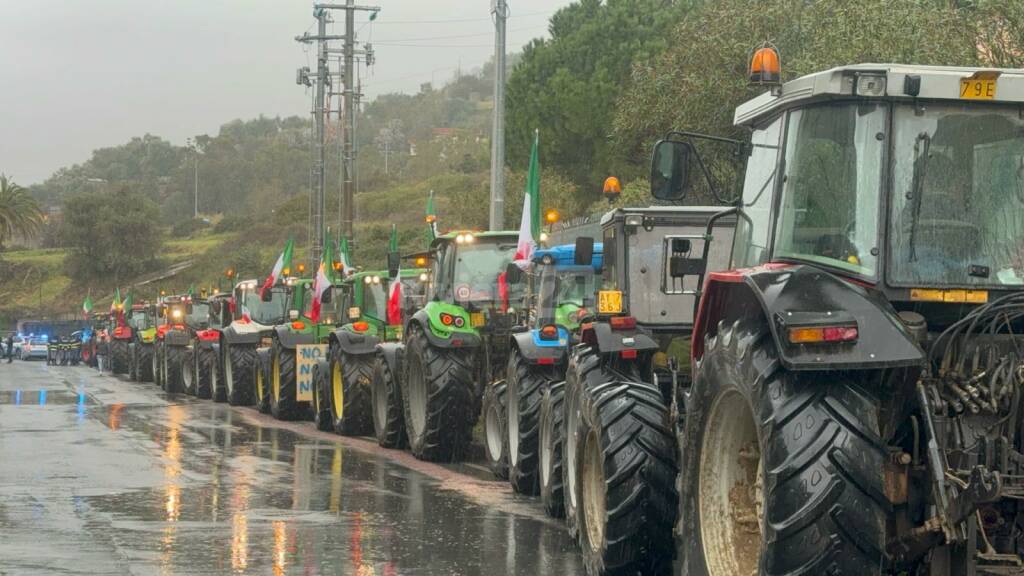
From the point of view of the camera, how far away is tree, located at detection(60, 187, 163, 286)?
96.1 metres

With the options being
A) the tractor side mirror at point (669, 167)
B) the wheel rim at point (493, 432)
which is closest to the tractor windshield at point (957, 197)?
the tractor side mirror at point (669, 167)

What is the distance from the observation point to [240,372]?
92.0 feet

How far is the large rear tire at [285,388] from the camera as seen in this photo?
24000mm

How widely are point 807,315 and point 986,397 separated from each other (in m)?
0.80

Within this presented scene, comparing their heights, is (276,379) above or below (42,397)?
above

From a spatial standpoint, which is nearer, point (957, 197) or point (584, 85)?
point (957, 197)

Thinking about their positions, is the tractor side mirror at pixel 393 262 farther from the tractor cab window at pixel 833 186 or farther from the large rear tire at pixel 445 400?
the tractor cab window at pixel 833 186

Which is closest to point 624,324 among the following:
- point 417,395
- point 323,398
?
point 417,395

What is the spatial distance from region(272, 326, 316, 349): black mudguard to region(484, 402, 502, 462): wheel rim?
9204 mm

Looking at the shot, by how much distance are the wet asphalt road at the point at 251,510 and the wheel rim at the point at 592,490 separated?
1.81 ft

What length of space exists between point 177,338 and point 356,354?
16527mm

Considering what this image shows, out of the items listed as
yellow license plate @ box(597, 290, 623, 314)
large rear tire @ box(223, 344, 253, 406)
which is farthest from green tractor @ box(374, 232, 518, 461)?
large rear tire @ box(223, 344, 253, 406)

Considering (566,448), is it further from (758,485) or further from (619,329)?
(758,485)

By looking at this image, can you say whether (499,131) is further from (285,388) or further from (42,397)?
(42,397)
